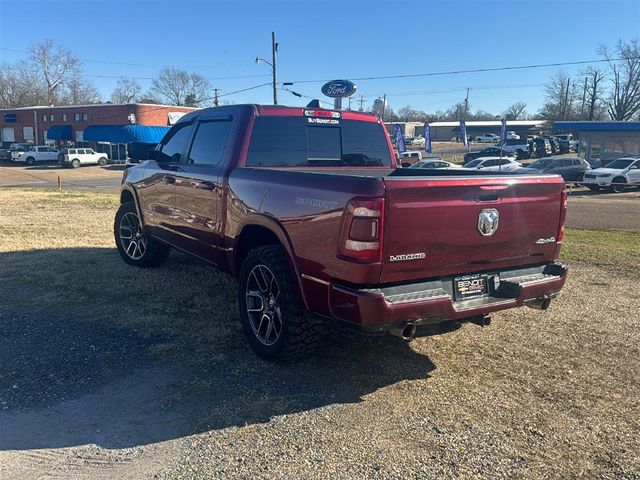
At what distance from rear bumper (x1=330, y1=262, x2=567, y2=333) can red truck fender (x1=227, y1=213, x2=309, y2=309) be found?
467mm

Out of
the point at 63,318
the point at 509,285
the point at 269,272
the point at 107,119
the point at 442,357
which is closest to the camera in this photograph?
the point at 509,285

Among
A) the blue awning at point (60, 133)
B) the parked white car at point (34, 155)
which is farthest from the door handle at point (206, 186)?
the blue awning at point (60, 133)

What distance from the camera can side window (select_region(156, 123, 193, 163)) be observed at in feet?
19.4

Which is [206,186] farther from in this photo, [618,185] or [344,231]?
[618,185]

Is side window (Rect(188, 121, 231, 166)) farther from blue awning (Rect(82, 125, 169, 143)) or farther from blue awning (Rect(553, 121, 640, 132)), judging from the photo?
blue awning (Rect(82, 125, 169, 143))

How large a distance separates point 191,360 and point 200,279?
95.5 inches

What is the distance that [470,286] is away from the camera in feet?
12.4

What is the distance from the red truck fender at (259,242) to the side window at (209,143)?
0.88 m

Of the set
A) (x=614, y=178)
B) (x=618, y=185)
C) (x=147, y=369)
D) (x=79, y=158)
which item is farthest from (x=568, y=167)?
(x=79, y=158)

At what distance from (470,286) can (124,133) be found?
163 ft

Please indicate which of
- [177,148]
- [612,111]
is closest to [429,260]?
[177,148]

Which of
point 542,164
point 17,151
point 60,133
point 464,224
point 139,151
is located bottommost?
point 464,224

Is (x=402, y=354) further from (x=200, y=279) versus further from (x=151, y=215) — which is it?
(x=151, y=215)

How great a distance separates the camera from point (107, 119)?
2264 inches
